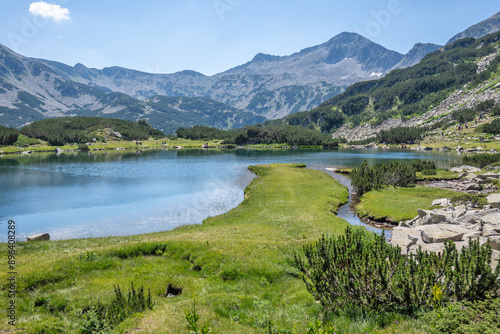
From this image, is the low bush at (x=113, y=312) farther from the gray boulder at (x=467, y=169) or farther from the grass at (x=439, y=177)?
the gray boulder at (x=467, y=169)

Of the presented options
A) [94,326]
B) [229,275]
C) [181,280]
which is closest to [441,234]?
[229,275]

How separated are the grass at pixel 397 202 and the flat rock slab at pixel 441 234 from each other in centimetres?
1627

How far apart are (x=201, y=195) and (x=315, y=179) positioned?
3170 cm

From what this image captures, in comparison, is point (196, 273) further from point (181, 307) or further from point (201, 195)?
point (201, 195)

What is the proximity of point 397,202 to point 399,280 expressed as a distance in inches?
1671

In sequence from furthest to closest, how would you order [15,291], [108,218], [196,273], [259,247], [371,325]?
[108,218], [259,247], [196,273], [15,291], [371,325]

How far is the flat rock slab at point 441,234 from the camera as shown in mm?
22328

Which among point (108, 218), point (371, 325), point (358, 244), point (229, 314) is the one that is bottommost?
point (108, 218)

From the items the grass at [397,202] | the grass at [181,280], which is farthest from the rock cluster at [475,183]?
the grass at [181,280]

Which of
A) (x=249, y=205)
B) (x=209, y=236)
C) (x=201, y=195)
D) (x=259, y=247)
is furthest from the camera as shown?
(x=201, y=195)

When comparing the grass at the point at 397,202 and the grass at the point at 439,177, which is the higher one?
the grass at the point at 439,177

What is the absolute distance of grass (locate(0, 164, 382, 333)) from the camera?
12094 millimetres

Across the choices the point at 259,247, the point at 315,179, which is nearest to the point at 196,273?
the point at 259,247

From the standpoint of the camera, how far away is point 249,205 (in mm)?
50281
